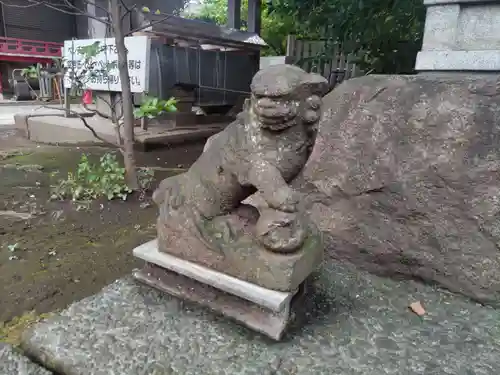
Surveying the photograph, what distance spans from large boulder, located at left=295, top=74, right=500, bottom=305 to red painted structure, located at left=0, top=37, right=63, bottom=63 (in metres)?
10.2

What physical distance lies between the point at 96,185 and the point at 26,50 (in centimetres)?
942

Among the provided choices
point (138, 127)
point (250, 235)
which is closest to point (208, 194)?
point (250, 235)

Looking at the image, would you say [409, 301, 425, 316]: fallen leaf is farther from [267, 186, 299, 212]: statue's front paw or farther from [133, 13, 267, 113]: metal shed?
[133, 13, 267, 113]: metal shed

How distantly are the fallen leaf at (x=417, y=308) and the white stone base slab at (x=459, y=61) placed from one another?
53.2 inches

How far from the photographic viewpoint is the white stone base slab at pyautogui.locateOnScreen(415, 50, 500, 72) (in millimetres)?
2178

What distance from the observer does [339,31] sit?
3975mm

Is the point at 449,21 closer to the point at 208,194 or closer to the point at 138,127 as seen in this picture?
the point at 208,194

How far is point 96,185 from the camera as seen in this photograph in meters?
3.47

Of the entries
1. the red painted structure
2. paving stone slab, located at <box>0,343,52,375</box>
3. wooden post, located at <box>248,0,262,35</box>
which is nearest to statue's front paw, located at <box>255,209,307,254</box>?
paving stone slab, located at <box>0,343,52,375</box>

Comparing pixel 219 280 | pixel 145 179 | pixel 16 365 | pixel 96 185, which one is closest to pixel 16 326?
pixel 16 365

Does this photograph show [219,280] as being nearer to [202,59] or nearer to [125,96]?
[125,96]

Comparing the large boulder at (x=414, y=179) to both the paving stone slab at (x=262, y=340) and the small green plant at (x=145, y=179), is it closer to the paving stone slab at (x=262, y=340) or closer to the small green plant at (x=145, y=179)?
the paving stone slab at (x=262, y=340)

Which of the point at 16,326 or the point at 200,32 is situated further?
the point at 200,32

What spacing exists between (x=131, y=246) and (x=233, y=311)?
4.14ft
